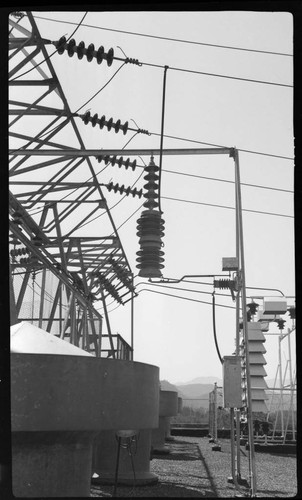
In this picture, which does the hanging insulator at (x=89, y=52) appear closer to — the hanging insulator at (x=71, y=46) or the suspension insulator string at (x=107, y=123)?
the hanging insulator at (x=71, y=46)

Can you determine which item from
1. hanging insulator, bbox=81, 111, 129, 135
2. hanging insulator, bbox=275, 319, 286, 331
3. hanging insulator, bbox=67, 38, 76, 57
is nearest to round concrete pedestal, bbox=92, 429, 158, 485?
hanging insulator, bbox=81, 111, 129, 135

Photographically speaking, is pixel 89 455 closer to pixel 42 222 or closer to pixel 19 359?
pixel 19 359

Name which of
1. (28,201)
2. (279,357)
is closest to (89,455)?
(28,201)

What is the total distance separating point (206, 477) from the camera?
379 inches

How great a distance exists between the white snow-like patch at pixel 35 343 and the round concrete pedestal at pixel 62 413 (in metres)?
0.36

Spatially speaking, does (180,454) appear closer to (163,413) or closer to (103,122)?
(163,413)

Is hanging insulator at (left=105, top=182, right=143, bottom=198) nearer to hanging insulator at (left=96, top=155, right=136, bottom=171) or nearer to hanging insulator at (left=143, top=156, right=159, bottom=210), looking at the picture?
hanging insulator at (left=96, top=155, right=136, bottom=171)

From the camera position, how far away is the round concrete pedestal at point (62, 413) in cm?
384

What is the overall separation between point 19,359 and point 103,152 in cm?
382

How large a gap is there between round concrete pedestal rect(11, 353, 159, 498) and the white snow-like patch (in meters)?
0.36

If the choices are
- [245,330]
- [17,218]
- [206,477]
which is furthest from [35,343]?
[206,477]

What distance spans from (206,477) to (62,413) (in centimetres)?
641

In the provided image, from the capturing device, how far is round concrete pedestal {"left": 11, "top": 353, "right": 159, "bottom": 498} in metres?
3.84
